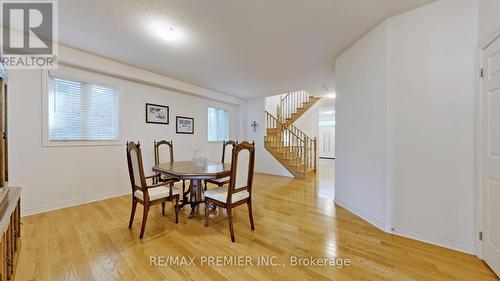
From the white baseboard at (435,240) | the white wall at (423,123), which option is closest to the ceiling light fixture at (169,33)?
the white wall at (423,123)

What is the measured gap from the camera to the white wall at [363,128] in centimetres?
238

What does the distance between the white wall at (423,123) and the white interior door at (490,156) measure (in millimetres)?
118

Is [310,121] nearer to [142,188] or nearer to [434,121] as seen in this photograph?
[434,121]

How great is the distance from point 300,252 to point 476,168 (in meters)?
1.83

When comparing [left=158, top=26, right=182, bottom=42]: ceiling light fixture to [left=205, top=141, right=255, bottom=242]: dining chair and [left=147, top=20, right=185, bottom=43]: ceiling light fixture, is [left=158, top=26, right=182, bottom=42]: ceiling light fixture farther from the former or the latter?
[left=205, top=141, right=255, bottom=242]: dining chair

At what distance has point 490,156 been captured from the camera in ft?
5.50

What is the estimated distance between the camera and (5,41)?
2.54m

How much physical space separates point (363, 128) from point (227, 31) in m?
2.24

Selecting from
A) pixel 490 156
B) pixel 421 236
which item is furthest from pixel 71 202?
pixel 490 156

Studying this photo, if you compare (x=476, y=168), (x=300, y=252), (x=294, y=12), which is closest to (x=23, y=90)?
(x=294, y=12)

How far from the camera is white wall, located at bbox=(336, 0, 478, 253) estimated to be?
1912 mm

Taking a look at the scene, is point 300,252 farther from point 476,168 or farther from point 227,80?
point 227,80

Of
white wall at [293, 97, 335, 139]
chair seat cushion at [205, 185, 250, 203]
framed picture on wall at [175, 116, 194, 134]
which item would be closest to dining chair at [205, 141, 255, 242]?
chair seat cushion at [205, 185, 250, 203]

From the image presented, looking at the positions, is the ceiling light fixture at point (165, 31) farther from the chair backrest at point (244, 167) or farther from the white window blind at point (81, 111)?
the white window blind at point (81, 111)
